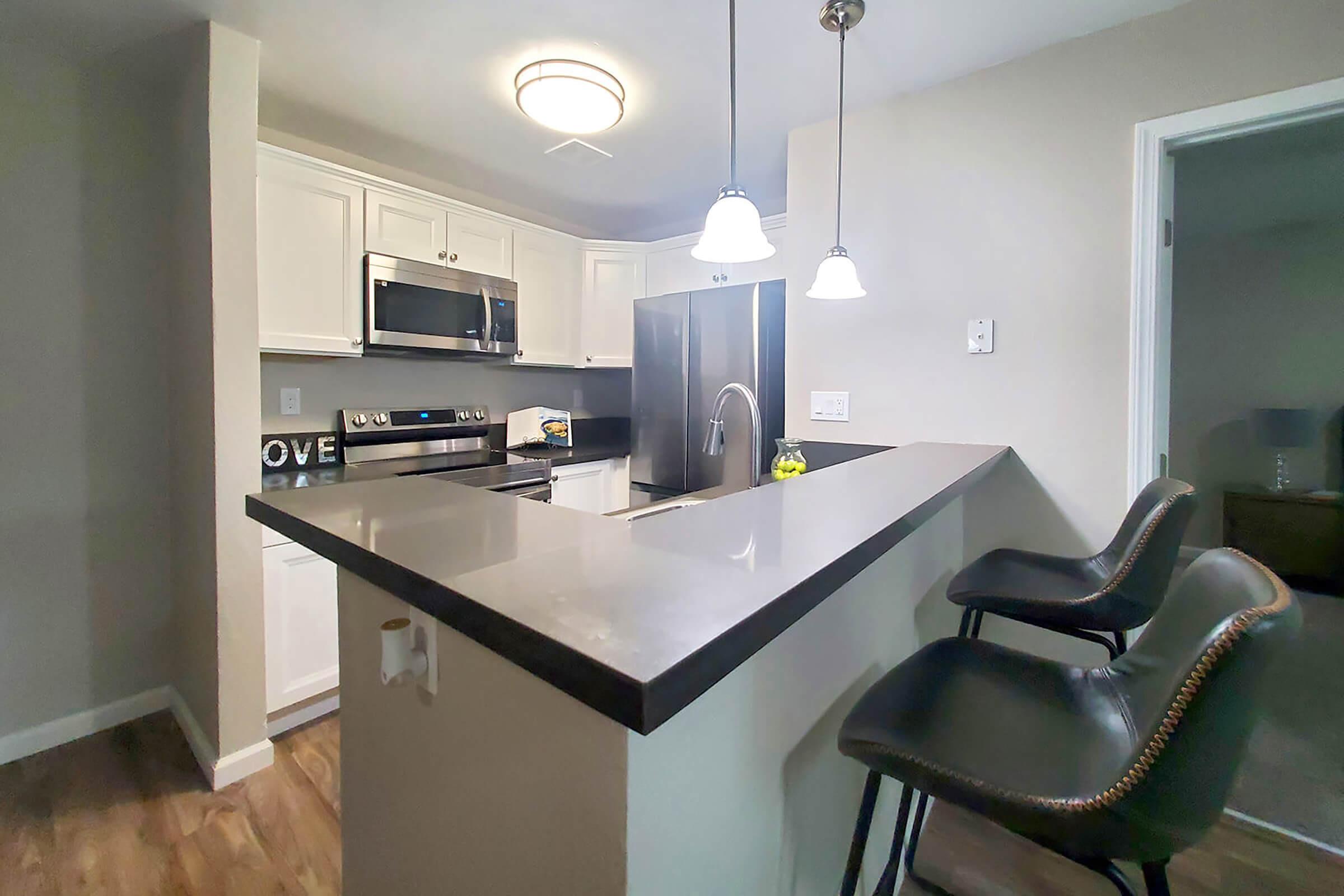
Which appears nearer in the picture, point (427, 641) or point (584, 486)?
point (427, 641)

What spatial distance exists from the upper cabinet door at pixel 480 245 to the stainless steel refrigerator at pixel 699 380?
77 centimetres

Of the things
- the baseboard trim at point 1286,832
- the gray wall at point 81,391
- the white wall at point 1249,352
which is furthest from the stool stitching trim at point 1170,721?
the white wall at point 1249,352

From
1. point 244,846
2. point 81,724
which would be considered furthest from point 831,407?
point 81,724

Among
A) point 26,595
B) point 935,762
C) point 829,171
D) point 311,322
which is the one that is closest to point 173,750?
point 26,595

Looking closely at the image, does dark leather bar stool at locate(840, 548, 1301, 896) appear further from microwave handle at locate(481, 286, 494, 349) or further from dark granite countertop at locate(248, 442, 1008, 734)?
microwave handle at locate(481, 286, 494, 349)

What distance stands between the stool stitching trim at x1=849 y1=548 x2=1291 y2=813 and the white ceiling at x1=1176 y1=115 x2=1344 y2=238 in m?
1.78

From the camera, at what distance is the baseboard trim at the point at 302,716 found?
200 cm

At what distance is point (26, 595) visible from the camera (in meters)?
1.87

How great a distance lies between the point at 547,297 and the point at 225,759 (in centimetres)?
244

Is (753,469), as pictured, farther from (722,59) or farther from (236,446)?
(236,446)

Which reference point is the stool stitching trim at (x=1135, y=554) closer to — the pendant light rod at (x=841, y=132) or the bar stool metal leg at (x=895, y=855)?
the bar stool metal leg at (x=895, y=855)

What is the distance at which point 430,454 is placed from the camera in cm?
293

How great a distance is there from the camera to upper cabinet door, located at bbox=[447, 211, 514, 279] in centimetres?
273

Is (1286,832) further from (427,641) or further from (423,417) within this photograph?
(423,417)
